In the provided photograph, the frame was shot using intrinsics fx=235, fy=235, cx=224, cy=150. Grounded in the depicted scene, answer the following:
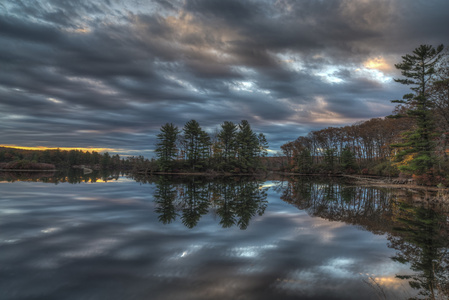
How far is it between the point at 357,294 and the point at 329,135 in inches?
3467

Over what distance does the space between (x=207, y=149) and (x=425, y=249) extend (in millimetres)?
55468

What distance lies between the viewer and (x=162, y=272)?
5.41m

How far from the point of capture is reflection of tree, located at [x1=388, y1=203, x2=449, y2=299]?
17.0 ft

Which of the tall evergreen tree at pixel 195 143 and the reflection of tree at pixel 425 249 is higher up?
the tall evergreen tree at pixel 195 143

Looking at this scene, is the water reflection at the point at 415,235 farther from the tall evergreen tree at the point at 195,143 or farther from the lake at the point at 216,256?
the tall evergreen tree at the point at 195,143

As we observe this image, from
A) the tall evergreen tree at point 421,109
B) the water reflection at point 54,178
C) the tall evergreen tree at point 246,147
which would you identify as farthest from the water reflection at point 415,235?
the tall evergreen tree at point 246,147

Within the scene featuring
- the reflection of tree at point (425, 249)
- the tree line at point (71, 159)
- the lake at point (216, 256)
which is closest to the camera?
the lake at point (216, 256)

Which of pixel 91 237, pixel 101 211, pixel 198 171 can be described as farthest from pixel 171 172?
pixel 91 237

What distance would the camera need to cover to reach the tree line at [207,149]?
60469 mm

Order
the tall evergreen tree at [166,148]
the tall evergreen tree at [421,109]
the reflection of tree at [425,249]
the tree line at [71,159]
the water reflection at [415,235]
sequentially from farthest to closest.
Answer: the tree line at [71,159], the tall evergreen tree at [166,148], the tall evergreen tree at [421,109], the water reflection at [415,235], the reflection of tree at [425,249]

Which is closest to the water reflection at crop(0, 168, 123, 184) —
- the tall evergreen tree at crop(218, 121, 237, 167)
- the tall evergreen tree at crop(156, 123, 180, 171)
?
the tall evergreen tree at crop(156, 123, 180, 171)

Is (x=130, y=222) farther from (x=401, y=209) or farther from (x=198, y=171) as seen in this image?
(x=198, y=171)

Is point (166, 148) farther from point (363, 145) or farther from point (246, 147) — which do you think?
point (363, 145)

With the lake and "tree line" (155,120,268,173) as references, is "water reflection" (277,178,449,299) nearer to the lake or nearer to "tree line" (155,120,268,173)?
the lake
